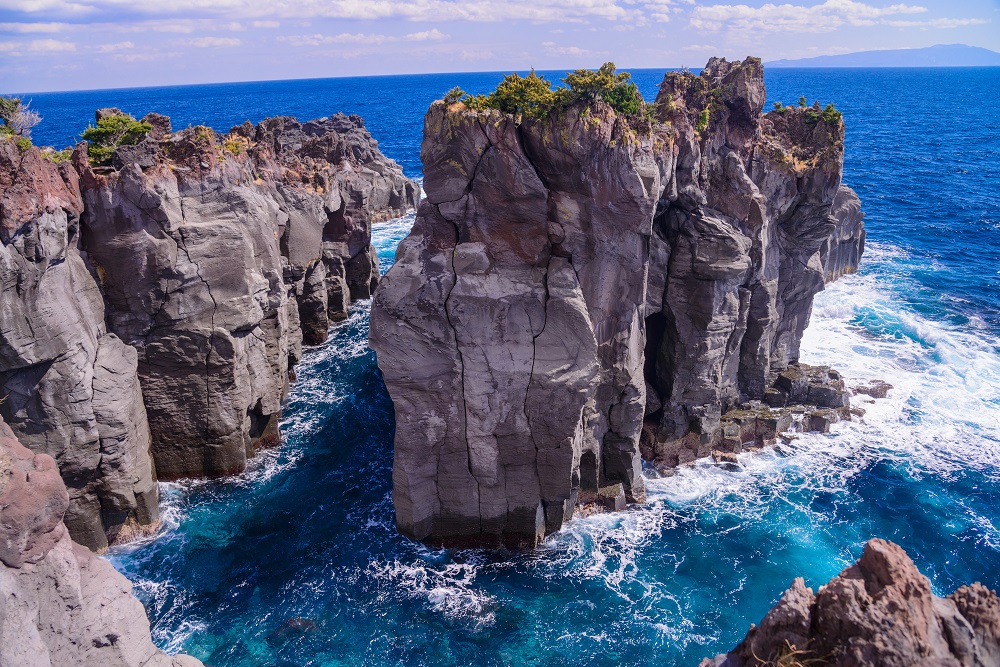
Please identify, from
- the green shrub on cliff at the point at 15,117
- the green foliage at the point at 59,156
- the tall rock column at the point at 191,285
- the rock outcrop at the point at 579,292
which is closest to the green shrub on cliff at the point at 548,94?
the rock outcrop at the point at 579,292

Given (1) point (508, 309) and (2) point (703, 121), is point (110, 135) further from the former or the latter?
(2) point (703, 121)

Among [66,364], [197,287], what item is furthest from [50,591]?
[197,287]

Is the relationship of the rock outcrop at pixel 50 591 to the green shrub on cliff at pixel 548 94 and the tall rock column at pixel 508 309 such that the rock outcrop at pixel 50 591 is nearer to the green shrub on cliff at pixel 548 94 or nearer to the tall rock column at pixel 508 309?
the tall rock column at pixel 508 309

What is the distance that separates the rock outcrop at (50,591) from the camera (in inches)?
653

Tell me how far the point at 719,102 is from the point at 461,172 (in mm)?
18672

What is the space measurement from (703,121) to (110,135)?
32.9m

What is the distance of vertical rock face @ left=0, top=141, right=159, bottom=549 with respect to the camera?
27.8 m

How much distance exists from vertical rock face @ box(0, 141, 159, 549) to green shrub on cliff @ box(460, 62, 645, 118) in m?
18.4

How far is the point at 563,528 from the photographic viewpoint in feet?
116

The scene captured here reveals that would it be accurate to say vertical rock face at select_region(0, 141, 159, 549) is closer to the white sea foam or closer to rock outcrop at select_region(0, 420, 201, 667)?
rock outcrop at select_region(0, 420, 201, 667)

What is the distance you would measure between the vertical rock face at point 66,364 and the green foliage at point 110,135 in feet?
11.0

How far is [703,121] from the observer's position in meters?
37.9

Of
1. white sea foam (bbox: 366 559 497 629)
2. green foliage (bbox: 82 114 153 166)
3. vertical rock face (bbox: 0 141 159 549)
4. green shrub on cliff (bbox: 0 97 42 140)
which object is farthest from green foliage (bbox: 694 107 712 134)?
green shrub on cliff (bbox: 0 97 42 140)

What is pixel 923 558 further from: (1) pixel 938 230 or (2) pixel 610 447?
(1) pixel 938 230
